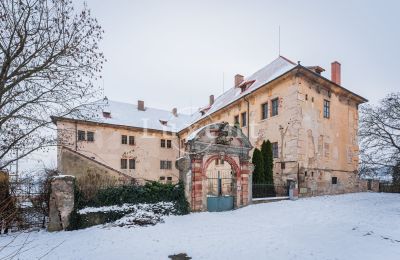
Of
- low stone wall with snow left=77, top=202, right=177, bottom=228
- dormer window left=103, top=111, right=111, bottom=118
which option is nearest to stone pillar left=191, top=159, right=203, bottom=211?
low stone wall with snow left=77, top=202, right=177, bottom=228

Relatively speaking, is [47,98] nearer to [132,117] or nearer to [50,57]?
[50,57]

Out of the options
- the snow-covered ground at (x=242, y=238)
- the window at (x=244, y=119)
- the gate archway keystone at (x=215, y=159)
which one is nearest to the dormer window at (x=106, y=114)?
the window at (x=244, y=119)

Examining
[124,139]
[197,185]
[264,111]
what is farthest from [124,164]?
[197,185]

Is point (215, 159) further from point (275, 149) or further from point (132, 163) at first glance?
point (132, 163)

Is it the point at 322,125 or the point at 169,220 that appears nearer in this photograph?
the point at 169,220

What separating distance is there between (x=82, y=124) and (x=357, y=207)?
80.8 feet

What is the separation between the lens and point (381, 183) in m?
23.0

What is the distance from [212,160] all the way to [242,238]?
5172 millimetres

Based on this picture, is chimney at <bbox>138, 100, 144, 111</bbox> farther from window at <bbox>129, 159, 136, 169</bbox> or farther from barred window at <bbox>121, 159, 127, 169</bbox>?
barred window at <bbox>121, 159, 127, 169</bbox>

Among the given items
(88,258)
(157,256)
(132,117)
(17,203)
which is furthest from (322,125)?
(132,117)

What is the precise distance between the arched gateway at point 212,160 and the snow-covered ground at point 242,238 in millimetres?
1046

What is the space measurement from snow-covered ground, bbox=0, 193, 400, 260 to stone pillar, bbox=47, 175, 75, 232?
1.52 feet

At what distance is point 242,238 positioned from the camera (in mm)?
A: 7996

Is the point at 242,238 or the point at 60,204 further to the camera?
the point at 60,204
